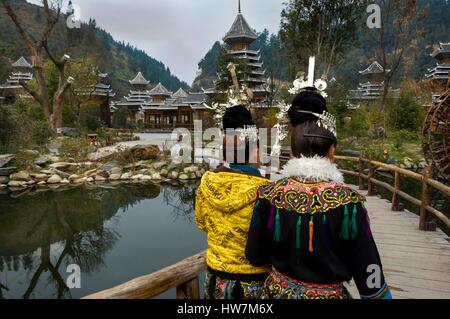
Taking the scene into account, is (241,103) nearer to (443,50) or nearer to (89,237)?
(89,237)

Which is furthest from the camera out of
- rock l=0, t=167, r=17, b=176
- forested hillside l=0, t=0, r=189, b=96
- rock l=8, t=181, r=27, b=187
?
forested hillside l=0, t=0, r=189, b=96

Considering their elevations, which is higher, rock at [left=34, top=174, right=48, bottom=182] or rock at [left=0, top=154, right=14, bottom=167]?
rock at [left=0, top=154, right=14, bottom=167]

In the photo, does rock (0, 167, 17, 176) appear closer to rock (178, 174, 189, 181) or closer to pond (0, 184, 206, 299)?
pond (0, 184, 206, 299)

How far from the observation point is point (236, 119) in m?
1.83

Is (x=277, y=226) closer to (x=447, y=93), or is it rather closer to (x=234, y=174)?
(x=234, y=174)

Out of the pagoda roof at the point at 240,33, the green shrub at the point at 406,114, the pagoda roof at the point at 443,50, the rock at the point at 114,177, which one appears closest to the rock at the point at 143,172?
the rock at the point at 114,177

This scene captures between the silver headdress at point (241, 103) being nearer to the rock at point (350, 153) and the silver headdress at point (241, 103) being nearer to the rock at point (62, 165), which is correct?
the rock at point (62, 165)

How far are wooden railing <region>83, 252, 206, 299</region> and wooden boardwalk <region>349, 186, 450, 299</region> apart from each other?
5.38 feet

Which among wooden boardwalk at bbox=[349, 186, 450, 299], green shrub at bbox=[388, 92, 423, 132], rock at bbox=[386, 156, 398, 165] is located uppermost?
green shrub at bbox=[388, 92, 423, 132]

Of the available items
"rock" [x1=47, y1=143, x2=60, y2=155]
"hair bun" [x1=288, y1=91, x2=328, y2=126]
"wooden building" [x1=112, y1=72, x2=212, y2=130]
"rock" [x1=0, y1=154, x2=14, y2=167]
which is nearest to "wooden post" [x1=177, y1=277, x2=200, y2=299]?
"hair bun" [x1=288, y1=91, x2=328, y2=126]

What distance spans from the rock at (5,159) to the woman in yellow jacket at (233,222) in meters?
14.5

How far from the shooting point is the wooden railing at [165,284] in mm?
1767

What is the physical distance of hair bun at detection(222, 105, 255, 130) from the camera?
71.7 inches
